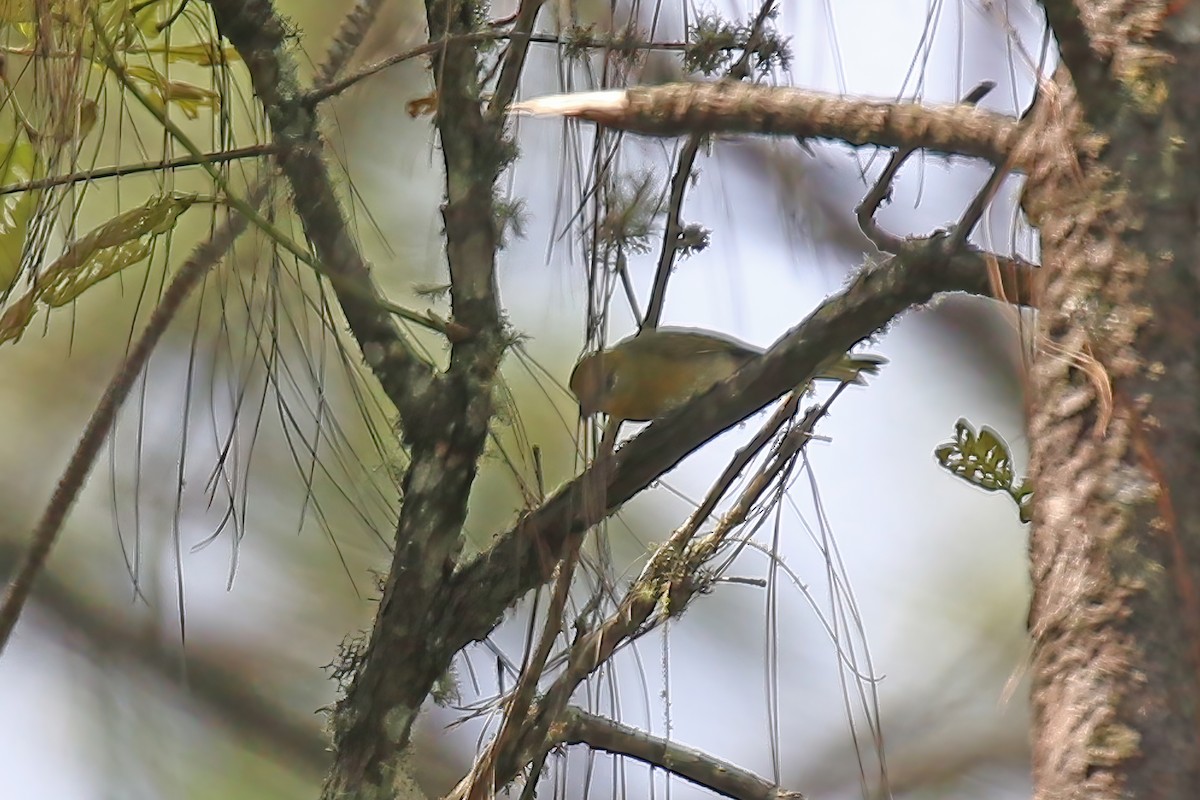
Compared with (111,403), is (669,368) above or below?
above

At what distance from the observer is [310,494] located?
124 cm

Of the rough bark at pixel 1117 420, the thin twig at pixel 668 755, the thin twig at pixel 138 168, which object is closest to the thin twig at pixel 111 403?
the thin twig at pixel 138 168

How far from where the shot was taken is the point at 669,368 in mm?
2098

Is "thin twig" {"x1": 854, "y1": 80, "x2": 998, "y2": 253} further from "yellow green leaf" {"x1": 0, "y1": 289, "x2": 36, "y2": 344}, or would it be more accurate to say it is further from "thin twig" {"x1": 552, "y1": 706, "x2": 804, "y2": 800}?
"yellow green leaf" {"x1": 0, "y1": 289, "x2": 36, "y2": 344}

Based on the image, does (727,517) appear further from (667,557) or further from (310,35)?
(310,35)

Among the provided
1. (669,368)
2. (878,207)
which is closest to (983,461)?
(878,207)

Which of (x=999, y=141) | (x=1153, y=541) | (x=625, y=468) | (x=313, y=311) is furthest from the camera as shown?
(x=313, y=311)

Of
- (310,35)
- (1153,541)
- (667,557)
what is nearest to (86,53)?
(310,35)

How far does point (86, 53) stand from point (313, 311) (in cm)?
28

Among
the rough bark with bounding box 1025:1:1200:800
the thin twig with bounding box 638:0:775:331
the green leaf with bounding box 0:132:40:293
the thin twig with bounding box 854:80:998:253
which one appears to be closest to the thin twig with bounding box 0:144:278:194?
the green leaf with bounding box 0:132:40:293

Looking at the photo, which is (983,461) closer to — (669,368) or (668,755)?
(668,755)

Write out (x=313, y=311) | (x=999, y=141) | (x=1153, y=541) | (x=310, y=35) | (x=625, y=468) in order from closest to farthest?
(x=1153, y=541) → (x=999, y=141) → (x=625, y=468) → (x=313, y=311) → (x=310, y=35)

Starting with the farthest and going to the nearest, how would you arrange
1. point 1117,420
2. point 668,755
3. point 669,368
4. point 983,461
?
1. point 669,368
2. point 668,755
3. point 983,461
4. point 1117,420

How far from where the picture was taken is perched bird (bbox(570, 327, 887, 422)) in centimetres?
147
